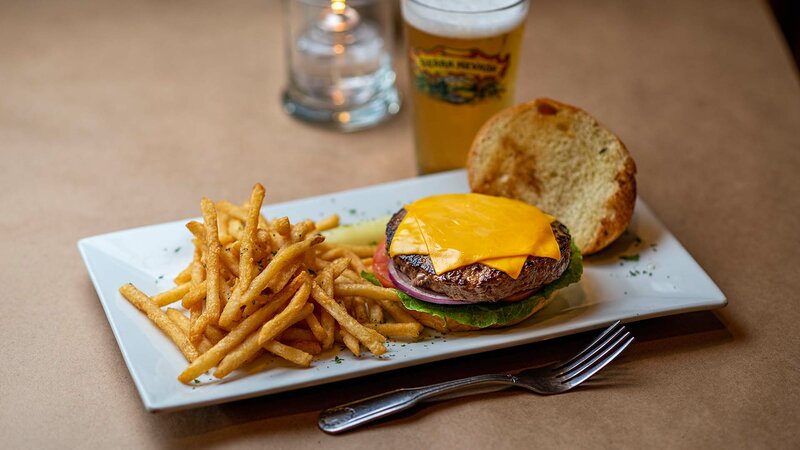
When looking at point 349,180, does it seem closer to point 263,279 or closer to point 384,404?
point 263,279

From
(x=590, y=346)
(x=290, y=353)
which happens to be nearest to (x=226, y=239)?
(x=290, y=353)

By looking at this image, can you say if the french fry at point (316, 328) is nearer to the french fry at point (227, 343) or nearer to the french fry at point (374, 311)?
the french fry at point (227, 343)

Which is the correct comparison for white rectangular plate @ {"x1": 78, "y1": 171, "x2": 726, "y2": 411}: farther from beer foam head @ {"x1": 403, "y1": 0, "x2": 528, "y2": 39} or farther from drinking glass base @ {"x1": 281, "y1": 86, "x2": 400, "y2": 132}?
drinking glass base @ {"x1": 281, "y1": 86, "x2": 400, "y2": 132}

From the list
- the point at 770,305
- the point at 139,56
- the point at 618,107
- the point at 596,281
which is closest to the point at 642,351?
the point at 596,281

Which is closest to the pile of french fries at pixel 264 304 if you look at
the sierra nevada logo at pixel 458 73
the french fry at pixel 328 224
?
the french fry at pixel 328 224

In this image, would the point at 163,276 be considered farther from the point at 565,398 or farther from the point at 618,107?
the point at 618,107
